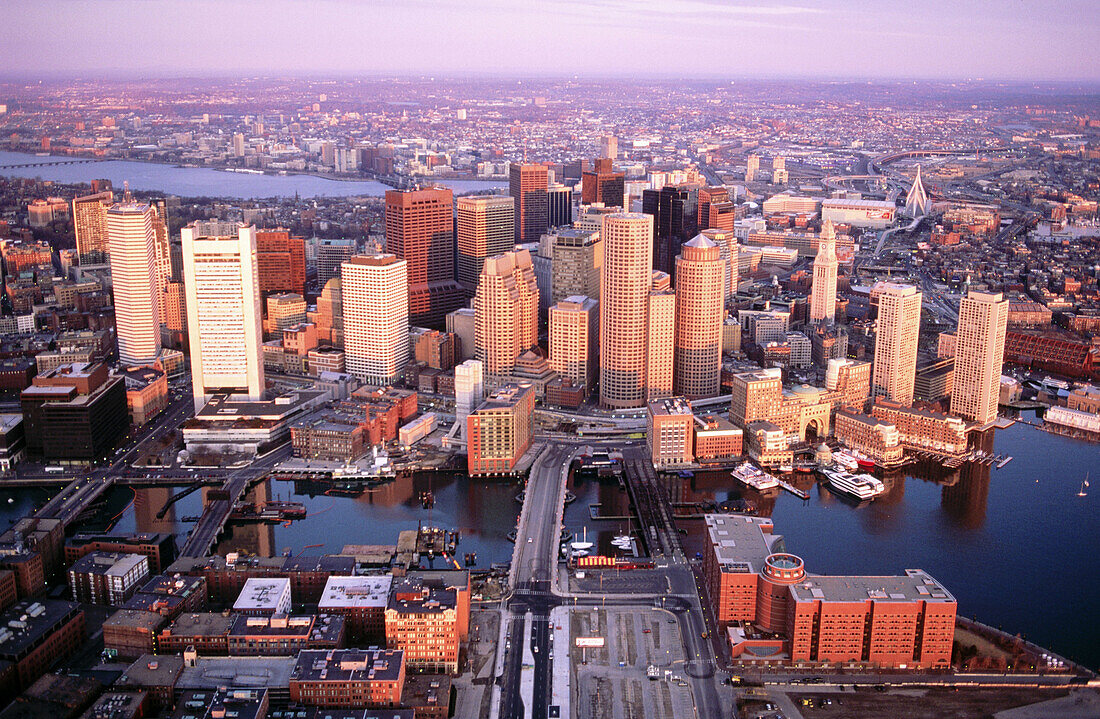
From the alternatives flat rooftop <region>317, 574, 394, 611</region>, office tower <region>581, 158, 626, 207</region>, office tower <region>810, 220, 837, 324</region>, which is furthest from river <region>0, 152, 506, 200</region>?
flat rooftop <region>317, 574, 394, 611</region>

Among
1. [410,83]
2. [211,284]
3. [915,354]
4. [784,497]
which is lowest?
[784,497]

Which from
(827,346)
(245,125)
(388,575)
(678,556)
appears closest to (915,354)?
(827,346)

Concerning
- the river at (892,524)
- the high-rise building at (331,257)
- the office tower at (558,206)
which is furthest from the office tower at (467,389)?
the office tower at (558,206)

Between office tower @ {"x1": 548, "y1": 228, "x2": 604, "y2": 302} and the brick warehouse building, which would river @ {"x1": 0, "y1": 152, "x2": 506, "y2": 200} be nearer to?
office tower @ {"x1": 548, "y1": 228, "x2": 604, "y2": 302}

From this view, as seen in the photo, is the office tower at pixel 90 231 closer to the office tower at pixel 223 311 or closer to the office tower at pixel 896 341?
the office tower at pixel 223 311

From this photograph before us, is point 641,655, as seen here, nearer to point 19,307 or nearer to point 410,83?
point 19,307

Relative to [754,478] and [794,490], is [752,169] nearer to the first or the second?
[754,478]

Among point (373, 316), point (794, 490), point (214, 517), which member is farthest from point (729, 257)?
point (214, 517)
